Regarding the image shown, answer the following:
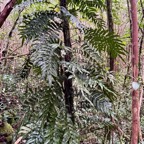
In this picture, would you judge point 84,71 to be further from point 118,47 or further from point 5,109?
point 5,109

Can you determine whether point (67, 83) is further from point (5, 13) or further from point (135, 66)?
point (5, 13)

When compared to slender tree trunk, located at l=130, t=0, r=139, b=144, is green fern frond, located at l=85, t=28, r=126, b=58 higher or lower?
higher

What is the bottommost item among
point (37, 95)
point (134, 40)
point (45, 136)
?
point (45, 136)

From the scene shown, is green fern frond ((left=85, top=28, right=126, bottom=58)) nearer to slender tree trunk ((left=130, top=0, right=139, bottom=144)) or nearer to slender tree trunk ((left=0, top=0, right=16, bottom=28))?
slender tree trunk ((left=130, top=0, right=139, bottom=144))

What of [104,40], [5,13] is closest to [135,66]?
[104,40]

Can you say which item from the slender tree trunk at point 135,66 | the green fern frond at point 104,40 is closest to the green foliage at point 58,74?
the green fern frond at point 104,40

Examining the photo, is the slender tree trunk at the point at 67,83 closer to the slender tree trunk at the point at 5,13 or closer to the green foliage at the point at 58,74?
the green foliage at the point at 58,74

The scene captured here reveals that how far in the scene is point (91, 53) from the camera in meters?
1.00

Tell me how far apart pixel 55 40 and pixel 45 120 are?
27 cm

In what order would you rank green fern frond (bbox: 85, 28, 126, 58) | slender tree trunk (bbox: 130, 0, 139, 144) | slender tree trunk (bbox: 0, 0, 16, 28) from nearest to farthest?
1. slender tree trunk (bbox: 0, 0, 16, 28)
2. slender tree trunk (bbox: 130, 0, 139, 144)
3. green fern frond (bbox: 85, 28, 126, 58)

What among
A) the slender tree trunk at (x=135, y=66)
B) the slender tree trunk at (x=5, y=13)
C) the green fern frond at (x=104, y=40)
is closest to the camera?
the slender tree trunk at (x=5, y=13)

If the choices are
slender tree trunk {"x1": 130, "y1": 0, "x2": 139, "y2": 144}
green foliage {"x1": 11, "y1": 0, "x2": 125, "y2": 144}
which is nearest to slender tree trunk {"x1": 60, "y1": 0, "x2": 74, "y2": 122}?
green foliage {"x1": 11, "y1": 0, "x2": 125, "y2": 144}

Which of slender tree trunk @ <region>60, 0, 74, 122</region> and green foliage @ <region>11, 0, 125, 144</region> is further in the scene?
slender tree trunk @ <region>60, 0, 74, 122</region>

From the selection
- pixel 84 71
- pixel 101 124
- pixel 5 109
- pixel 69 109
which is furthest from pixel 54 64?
pixel 5 109
